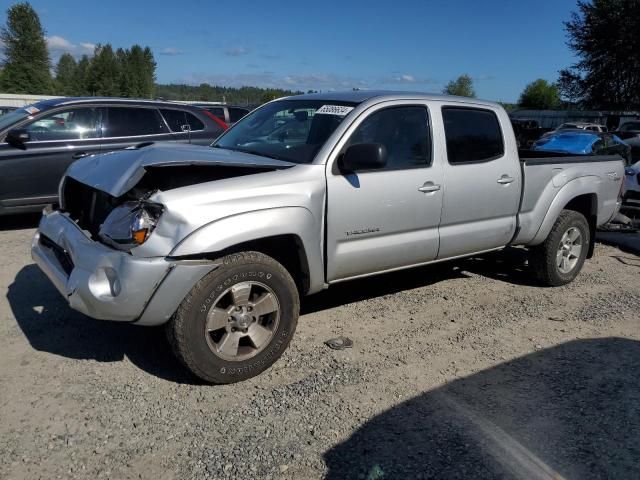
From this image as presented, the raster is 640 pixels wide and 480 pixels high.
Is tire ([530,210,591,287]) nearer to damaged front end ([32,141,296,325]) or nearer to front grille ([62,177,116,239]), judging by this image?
damaged front end ([32,141,296,325])

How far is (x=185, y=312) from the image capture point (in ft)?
10.1

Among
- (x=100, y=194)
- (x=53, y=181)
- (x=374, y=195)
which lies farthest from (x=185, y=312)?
(x=53, y=181)

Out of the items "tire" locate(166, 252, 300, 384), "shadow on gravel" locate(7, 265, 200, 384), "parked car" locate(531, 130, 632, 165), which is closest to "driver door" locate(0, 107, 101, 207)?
"shadow on gravel" locate(7, 265, 200, 384)

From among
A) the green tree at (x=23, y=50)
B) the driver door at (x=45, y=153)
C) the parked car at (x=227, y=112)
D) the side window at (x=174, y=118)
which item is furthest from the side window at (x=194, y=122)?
the green tree at (x=23, y=50)

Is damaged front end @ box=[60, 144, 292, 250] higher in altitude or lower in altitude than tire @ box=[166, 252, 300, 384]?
higher

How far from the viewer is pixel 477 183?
4.52 m

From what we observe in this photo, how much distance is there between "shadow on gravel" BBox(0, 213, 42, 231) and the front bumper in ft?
15.6

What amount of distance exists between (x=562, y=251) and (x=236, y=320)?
Result: 3.73 metres

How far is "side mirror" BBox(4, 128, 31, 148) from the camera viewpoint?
6559 millimetres

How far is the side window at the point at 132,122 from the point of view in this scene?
Answer: 7348mm

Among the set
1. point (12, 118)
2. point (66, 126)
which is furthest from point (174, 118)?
point (12, 118)

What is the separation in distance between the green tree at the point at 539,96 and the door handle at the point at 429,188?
76644 millimetres

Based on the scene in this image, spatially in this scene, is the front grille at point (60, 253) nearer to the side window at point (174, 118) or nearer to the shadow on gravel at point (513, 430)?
the shadow on gravel at point (513, 430)

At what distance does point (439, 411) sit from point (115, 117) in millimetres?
6120
